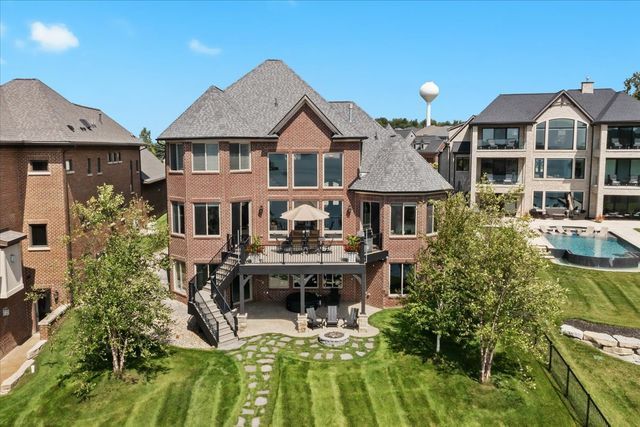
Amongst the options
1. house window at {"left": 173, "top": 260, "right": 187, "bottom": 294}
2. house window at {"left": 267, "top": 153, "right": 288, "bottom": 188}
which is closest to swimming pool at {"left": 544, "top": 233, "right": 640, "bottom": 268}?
house window at {"left": 267, "top": 153, "right": 288, "bottom": 188}

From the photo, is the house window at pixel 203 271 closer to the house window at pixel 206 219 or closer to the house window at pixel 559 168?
the house window at pixel 206 219

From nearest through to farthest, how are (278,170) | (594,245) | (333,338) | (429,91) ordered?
(333,338), (278,170), (594,245), (429,91)

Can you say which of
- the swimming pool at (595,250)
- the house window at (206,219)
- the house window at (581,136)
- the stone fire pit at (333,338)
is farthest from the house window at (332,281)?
the house window at (581,136)

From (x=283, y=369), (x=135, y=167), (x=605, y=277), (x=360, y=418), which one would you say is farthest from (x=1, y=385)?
(x=605, y=277)

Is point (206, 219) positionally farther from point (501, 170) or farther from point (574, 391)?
point (501, 170)

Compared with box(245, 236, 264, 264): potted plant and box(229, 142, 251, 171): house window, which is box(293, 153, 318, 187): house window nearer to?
box(229, 142, 251, 171): house window

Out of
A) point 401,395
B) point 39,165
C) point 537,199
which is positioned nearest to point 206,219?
point 39,165
